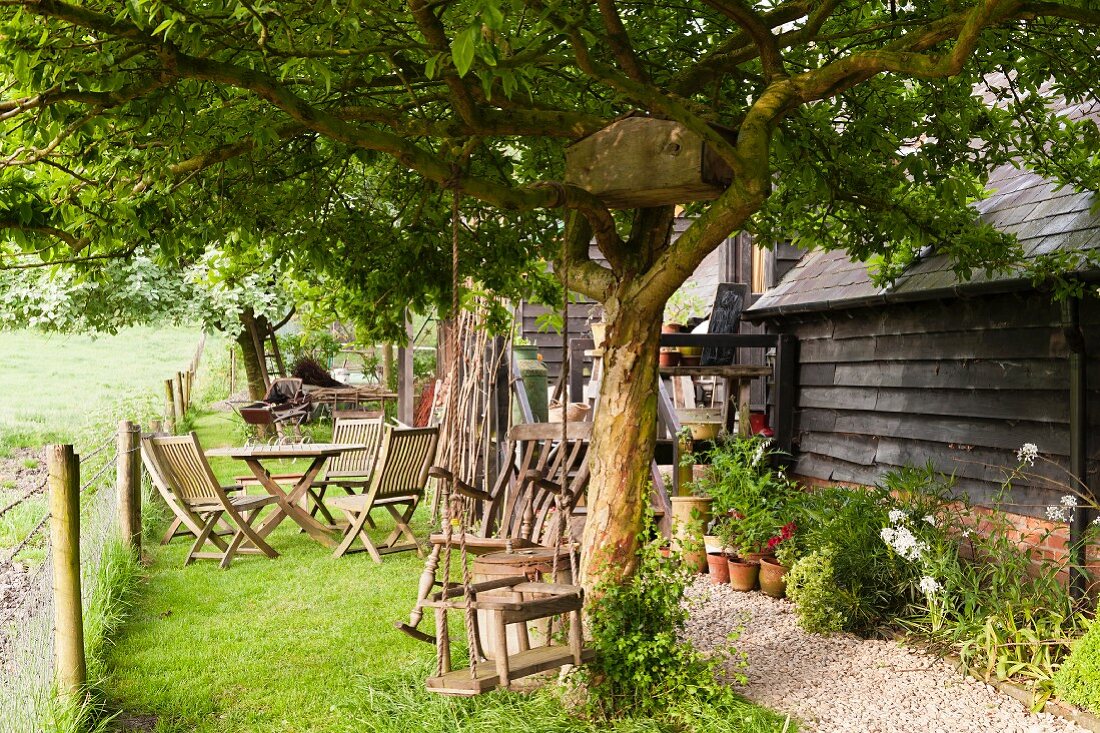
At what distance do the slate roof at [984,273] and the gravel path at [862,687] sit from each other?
221 centimetres

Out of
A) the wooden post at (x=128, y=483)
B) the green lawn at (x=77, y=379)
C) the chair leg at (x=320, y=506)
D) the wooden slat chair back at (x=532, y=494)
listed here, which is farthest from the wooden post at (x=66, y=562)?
the green lawn at (x=77, y=379)

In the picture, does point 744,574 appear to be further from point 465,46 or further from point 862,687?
point 465,46

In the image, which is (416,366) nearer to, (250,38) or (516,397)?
(516,397)

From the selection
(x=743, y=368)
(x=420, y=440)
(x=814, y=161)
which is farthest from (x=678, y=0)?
(x=420, y=440)

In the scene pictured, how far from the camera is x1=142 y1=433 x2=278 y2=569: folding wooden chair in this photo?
8336mm

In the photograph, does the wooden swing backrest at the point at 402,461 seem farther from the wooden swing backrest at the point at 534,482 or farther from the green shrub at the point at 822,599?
the green shrub at the point at 822,599

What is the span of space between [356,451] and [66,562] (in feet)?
19.3

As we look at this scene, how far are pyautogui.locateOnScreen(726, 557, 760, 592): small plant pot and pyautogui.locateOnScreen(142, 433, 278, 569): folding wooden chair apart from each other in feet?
13.3

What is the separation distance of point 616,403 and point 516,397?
209 inches

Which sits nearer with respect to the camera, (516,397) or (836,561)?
(836,561)

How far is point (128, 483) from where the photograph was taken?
7945 mm

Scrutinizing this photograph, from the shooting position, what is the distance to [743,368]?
8.66 meters

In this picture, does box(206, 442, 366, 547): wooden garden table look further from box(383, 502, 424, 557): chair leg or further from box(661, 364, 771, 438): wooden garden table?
box(661, 364, 771, 438): wooden garden table

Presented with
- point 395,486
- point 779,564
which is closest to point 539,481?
point 779,564
